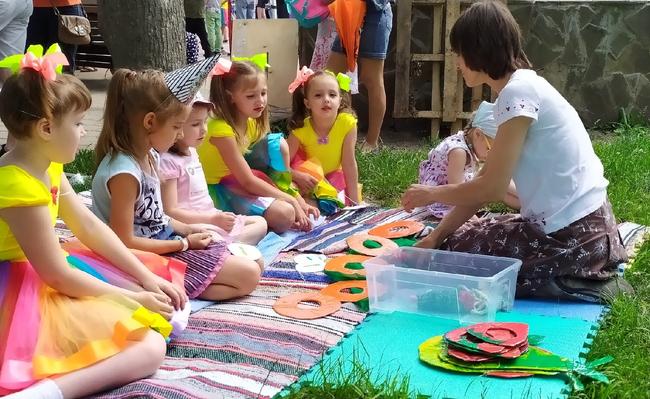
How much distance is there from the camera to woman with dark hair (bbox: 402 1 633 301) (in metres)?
3.45

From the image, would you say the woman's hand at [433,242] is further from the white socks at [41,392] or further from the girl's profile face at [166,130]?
the white socks at [41,392]

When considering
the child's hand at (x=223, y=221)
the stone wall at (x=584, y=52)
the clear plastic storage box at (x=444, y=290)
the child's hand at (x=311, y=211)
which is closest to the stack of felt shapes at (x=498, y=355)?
the clear plastic storage box at (x=444, y=290)

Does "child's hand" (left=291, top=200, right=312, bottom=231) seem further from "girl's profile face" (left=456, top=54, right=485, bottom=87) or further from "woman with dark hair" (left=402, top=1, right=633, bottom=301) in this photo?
"girl's profile face" (left=456, top=54, right=485, bottom=87)

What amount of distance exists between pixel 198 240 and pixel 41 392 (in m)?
1.15

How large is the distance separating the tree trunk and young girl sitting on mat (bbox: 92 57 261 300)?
1.43m

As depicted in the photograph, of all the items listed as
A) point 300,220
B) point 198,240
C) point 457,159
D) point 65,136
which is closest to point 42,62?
point 65,136

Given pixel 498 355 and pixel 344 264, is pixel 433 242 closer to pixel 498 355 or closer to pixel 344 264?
pixel 344 264

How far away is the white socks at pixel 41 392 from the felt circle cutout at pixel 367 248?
1.89 meters

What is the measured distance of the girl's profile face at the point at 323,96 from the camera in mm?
4984

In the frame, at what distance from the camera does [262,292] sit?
3.63m

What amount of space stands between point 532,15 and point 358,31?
1832 mm

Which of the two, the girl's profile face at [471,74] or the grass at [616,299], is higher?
the girl's profile face at [471,74]

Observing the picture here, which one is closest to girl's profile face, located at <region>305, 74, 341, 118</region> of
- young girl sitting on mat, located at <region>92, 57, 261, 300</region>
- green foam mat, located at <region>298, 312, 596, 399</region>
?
young girl sitting on mat, located at <region>92, 57, 261, 300</region>

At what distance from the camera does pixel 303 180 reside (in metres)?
4.91
